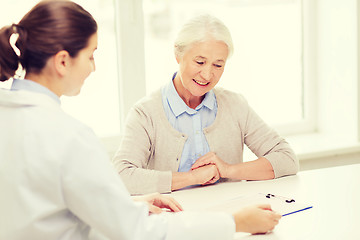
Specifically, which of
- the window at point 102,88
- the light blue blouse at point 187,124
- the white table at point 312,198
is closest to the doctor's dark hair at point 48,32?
the white table at point 312,198

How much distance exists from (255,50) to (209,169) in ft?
4.64

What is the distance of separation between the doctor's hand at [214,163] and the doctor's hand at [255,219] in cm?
58

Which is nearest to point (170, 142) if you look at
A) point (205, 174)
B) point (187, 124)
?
point (187, 124)

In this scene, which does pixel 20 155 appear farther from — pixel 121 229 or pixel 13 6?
pixel 13 6

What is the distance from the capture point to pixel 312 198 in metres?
1.70

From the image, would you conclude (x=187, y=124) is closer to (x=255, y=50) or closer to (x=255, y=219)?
(x=255, y=219)

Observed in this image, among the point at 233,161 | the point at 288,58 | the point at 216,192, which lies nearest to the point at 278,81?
the point at 288,58

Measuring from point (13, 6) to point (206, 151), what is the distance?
1.22 metres

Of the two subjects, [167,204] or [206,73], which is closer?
[167,204]

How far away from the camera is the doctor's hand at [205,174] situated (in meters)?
1.89

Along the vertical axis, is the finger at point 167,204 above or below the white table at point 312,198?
above

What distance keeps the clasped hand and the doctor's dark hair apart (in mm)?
885

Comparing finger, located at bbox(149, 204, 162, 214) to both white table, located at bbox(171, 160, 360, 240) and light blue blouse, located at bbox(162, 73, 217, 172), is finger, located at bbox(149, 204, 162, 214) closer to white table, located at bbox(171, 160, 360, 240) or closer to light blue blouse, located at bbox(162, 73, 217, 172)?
white table, located at bbox(171, 160, 360, 240)

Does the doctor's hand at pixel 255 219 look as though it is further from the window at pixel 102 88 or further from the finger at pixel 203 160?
the window at pixel 102 88
